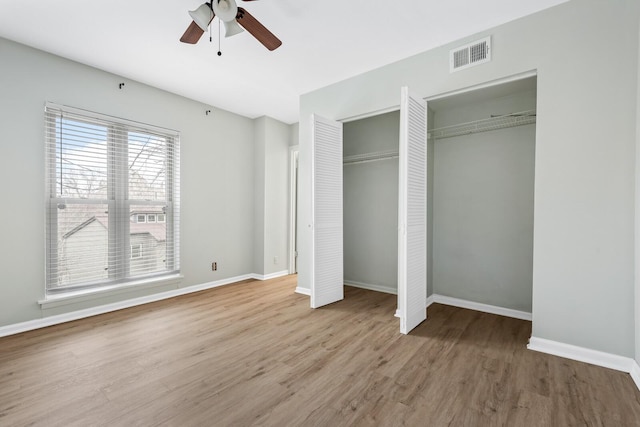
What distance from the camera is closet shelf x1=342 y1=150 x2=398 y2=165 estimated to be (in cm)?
406

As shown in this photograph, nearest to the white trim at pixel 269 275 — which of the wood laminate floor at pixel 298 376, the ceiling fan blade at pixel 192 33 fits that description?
the wood laminate floor at pixel 298 376

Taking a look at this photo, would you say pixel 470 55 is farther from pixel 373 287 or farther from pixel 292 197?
pixel 292 197

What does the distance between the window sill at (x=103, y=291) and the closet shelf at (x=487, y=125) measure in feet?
12.6

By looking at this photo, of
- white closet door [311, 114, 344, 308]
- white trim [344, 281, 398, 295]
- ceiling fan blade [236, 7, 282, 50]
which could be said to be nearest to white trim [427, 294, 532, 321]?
white trim [344, 281, 398, 295]

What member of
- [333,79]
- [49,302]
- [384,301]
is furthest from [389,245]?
[49,302]

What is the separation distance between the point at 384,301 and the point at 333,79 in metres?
2.83

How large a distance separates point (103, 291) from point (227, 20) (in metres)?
3.09

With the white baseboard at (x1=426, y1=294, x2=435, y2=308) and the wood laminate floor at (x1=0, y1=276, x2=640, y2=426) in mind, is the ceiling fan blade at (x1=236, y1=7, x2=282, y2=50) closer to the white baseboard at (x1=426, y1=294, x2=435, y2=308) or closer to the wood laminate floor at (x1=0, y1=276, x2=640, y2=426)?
the wood laminate floor at (x1=0, y1=276, x2=640, y2=426)

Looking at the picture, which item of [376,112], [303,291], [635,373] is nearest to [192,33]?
[376,112]

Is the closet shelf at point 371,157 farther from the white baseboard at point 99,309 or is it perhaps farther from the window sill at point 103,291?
the window sill at point 103,291

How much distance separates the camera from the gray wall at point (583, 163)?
2068 millimetres

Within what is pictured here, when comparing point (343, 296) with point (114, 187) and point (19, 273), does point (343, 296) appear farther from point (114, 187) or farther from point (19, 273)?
point (19, 273)

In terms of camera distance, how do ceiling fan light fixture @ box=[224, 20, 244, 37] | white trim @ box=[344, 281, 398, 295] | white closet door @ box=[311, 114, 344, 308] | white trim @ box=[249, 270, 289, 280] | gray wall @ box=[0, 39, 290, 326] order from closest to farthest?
1. ceiling fan light fixture @ box=[224, 20, 244, 37]
2. gray wall @ box=[0, 39, 290, 326]
3. white closet door @ box=[311, 114, 344, 308]
4. white trim @ box=[344, 281, 398, 295]
5. white trim @ box=[249, 270, 289, 280]

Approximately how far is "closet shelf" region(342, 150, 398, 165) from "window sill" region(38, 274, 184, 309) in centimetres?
291
